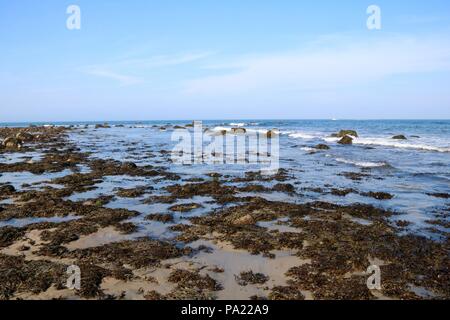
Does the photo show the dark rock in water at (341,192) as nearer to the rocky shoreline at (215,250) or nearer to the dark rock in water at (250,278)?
the rocky shoreline at (215,250)

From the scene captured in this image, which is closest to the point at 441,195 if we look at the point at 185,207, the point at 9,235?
the point at 185,207

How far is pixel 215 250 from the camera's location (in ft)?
26.2

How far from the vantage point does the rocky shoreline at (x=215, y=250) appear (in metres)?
6.22

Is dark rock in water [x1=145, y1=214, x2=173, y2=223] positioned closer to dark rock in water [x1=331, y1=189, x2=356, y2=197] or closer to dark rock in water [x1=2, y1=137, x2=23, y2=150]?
dark rock in water [x1=331, y1=189, x2=356, y2=197]

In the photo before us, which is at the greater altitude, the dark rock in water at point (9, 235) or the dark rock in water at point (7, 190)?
the dark rock in water at point (7, 190)

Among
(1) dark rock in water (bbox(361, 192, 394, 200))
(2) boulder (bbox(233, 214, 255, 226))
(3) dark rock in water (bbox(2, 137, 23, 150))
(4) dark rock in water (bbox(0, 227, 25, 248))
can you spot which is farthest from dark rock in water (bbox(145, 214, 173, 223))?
(3) dark rock in water (bbox(2, 137, 23, 150))

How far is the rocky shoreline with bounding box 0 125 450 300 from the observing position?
6.22m

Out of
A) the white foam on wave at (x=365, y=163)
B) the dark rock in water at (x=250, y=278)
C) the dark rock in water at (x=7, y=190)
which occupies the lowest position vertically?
the dark rock in water at (x=250, y=278)

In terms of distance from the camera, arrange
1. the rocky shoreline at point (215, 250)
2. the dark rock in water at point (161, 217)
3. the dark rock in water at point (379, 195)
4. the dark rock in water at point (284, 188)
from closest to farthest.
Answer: the rocky shoreline at point (215, 250), the dark rock in water at point (161, 217), the dark rock in water at point (379, 195), the dark rock in water at point (284, 188)

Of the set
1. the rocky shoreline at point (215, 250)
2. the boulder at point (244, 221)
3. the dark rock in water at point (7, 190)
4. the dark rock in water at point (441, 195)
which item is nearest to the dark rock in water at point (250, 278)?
the rocky shoreline at point (215, 250)

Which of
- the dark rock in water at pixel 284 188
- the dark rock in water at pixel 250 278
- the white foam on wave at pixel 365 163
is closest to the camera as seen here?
the dark rock in water at pixel 250 278

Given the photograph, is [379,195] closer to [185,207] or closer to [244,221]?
[244,221]

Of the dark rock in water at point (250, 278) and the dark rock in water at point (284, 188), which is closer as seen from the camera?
the dark rock in water at point (250, 278)
